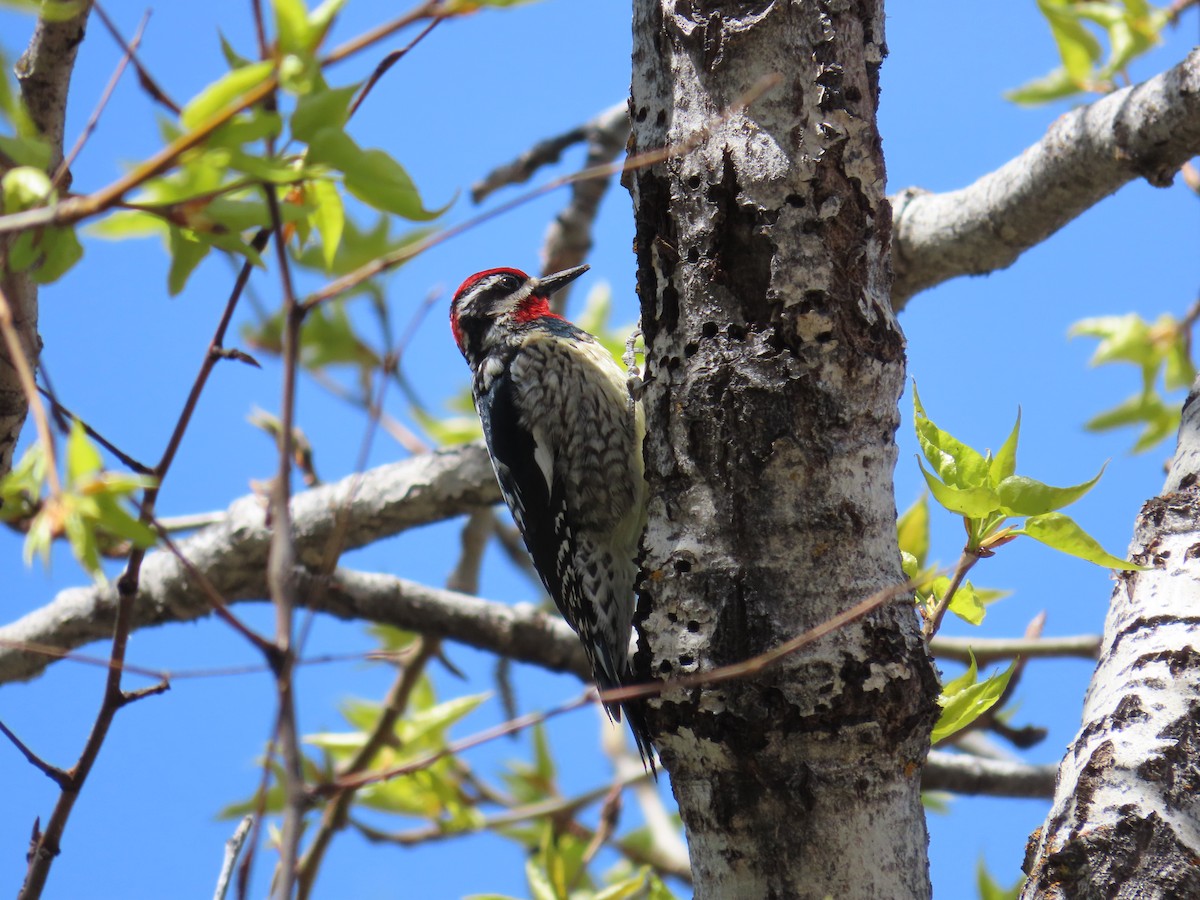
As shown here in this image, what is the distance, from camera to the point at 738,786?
148 cm

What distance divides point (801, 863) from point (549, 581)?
1.58m

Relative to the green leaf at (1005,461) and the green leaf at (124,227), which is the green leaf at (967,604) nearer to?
the green leaf at (1005,461)

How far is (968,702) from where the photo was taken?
1.56 m

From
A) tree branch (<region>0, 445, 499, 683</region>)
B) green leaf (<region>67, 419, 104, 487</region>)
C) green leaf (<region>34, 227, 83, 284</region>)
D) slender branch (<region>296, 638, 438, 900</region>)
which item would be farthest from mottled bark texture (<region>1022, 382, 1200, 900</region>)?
tree branch (<region>0, 445, 499, 683</region>)

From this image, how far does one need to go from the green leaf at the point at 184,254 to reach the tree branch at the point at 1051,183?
1706 millimetres

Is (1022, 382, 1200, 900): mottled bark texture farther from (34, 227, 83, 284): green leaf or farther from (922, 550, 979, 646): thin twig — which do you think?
(34, 227, 83, 284): green leaf

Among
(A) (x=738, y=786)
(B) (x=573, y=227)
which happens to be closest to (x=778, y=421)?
(A) (x=738, y=786)

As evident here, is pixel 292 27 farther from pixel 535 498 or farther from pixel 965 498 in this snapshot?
pixel 535 498

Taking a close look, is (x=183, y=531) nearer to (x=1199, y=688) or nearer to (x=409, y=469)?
(x=409, y=469)

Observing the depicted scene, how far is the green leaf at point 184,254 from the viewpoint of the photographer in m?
1.21

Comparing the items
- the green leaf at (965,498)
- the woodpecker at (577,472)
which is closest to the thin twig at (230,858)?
the green leaf at (965,498)

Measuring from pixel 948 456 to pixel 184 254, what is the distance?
3.04 feet

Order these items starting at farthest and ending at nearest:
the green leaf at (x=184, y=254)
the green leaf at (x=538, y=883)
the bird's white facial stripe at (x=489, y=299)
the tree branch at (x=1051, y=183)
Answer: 1. the bird's white facial stripe at (x=489, y=299)
2. the green leaf at (x=538, y=883)
3. the tree branch at (x=1051, y=183)
4. the green leaf at (x=184, y=254)

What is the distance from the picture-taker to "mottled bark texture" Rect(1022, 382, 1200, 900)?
139cm
